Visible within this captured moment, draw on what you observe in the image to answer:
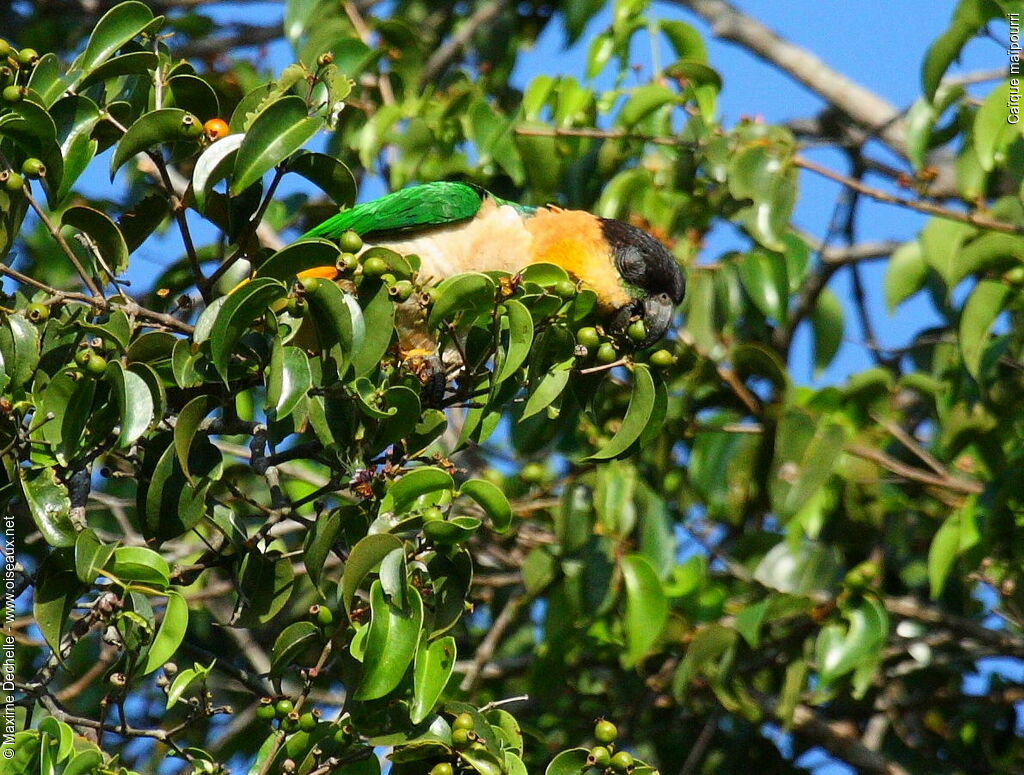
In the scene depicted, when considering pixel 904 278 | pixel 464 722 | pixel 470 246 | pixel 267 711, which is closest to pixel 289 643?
pixel 267 711

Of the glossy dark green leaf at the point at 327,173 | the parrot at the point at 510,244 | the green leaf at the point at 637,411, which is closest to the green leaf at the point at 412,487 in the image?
the green leaf at the point at 637,411

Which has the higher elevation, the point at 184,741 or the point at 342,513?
the point at 342,513

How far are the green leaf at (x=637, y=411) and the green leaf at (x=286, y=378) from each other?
70 cm

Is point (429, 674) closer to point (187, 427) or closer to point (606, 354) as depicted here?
point (187, 427)

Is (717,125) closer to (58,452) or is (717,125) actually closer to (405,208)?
(405,208)

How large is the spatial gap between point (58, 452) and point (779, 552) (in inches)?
105

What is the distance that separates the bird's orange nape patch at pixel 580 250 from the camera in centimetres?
387

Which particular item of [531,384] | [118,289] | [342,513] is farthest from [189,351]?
[531,384]

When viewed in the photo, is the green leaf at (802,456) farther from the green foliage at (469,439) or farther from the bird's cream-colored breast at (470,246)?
the bird's cream-colored breast at (470,246)

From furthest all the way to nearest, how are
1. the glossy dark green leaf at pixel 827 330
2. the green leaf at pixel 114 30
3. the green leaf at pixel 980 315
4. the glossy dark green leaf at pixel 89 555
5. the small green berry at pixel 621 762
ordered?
the glossy dark green leaf at pixel 827 330 < the green leaf at pixel 980 315 < the green leaf at pixel 114 30 < the small green berry at pixel 621 762 < the glossy dark green leaf at pixel 89 555

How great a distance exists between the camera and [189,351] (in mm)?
2367

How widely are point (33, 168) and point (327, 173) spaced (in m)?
0.62

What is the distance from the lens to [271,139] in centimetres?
238

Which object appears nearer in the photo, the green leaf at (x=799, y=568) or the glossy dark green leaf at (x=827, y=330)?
the green leaf at (x=799, y=568)
